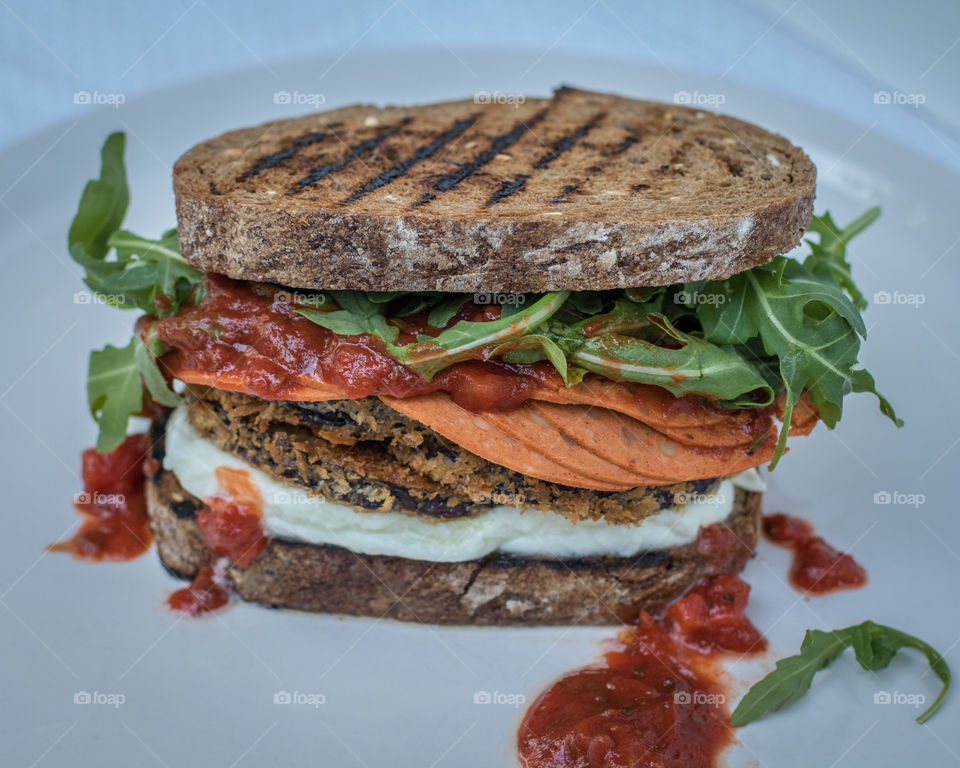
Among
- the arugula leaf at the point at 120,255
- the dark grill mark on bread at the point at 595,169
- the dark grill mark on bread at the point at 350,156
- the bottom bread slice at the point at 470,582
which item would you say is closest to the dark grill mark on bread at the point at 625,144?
the dark grill mark on bread at the point at 595,169

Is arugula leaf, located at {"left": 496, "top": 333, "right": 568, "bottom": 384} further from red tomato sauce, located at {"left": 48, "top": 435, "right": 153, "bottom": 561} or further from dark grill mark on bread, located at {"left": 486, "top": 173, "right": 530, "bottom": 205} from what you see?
red tomato sauce, located at {"left": 48, "top": 435, "right": 153, "bottom": 561}

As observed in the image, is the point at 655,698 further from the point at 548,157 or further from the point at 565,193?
the point at 548,157

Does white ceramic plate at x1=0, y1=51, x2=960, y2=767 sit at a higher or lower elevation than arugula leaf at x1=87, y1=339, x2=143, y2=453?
lower

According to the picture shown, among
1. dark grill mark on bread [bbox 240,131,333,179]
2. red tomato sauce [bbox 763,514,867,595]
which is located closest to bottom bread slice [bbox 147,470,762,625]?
red tomato sauce [bbox 763,514,867,595]

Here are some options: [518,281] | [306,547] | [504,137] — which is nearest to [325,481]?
[306,547]

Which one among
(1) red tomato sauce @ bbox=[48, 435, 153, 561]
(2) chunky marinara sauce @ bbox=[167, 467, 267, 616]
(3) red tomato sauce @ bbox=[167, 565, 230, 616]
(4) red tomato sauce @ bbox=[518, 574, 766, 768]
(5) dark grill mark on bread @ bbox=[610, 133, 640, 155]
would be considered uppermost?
(5) dark grill mark on bread @ bbox=[610, 133, 640, 155]

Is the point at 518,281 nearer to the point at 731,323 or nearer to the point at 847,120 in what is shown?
the point at 731,323
